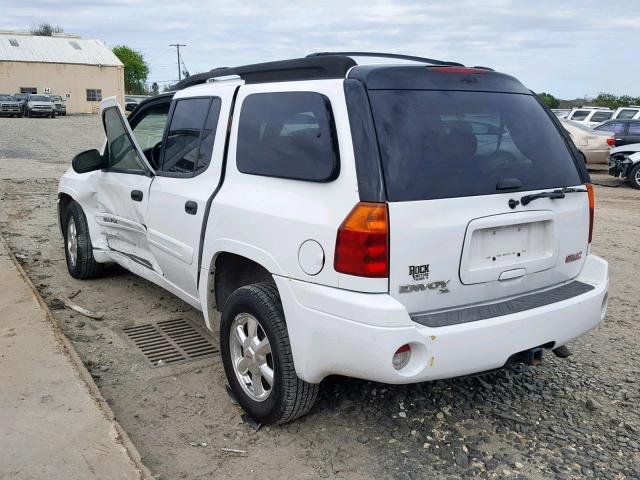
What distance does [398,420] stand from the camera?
11.6 feet

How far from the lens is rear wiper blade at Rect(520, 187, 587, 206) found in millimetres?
3178

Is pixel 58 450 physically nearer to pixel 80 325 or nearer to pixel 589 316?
pixel 80 325

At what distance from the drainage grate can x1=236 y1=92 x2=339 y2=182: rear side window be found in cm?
159

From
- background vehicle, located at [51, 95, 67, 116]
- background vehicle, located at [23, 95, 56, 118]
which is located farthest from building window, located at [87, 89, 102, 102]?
background vehicle, located at [23, 95, 56, 118]

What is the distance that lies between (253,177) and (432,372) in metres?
1.42

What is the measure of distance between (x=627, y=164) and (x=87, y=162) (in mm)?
12683

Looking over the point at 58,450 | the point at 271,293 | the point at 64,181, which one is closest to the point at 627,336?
the point at 271,293

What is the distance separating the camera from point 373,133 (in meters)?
2.88

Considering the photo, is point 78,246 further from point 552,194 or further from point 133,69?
point 133,69

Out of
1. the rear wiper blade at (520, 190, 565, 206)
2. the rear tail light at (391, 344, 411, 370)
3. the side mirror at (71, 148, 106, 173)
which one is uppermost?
the side mirror at (71, 148, 106, 173)

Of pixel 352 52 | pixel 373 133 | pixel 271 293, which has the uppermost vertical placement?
pixel 352 52

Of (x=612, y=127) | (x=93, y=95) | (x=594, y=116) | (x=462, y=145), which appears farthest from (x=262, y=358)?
(x=93, y=95)

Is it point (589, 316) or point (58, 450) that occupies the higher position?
point (589, 316)

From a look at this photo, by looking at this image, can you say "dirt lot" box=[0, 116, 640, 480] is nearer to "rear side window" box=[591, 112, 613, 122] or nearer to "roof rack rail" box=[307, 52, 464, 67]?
"roof rack rail" box=[307, 52, 464, 67]
